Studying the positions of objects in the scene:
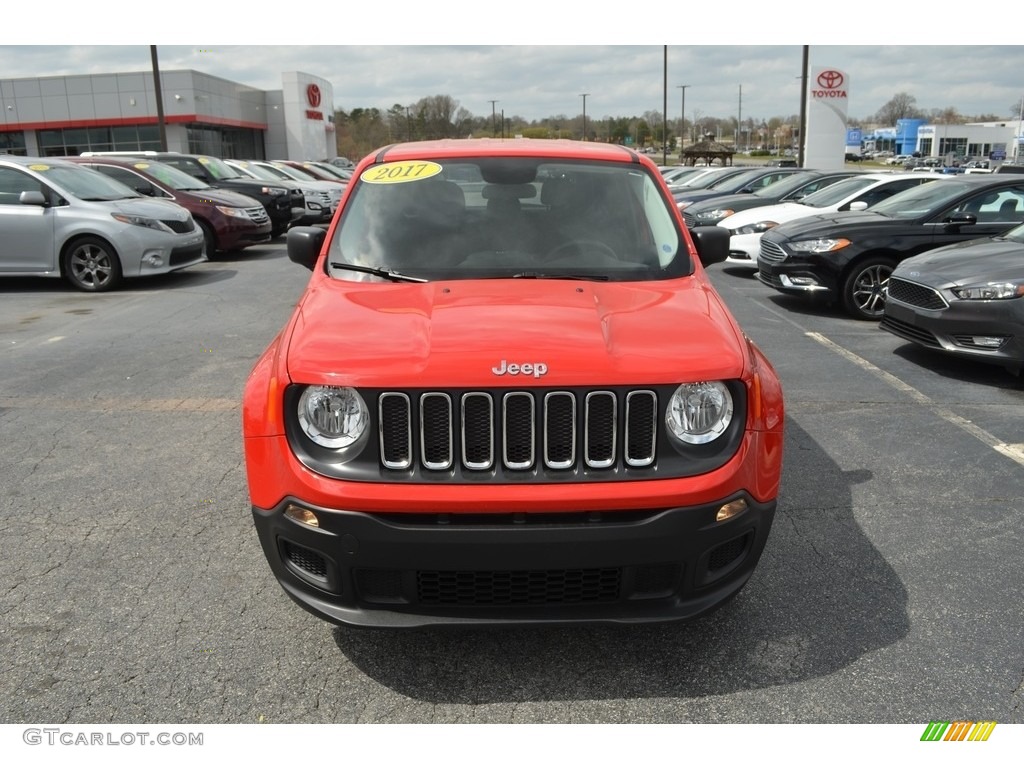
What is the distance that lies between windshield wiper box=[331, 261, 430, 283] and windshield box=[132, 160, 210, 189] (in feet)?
39.6

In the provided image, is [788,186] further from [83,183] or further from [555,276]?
[555,276]

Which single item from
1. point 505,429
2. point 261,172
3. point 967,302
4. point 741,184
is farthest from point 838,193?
point 261,172

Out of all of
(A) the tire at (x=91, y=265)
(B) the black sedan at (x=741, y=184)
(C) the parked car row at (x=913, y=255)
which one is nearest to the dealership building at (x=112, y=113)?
(B) the black sedan at (x=741, y=184)

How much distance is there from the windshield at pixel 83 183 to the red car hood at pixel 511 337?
31.7 feet

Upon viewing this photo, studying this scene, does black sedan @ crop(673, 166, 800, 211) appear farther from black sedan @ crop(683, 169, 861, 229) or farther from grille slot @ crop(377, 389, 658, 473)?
grille slot @ crop(377, 389, 658, 473)

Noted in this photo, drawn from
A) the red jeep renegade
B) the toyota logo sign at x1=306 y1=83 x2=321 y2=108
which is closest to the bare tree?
the toyota logo sign at x1=306 y1=83 x2=321 y2=108

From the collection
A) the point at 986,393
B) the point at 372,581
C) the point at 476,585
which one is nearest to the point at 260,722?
the point at 372,581

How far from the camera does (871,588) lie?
140 inches

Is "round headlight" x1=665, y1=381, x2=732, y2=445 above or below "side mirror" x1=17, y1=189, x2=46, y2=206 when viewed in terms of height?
below

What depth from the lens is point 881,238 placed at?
9.37 m

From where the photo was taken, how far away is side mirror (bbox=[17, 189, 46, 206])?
35.3ft

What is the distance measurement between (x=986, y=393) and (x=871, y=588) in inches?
146
